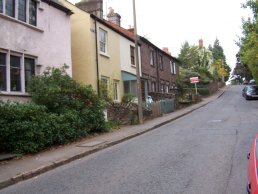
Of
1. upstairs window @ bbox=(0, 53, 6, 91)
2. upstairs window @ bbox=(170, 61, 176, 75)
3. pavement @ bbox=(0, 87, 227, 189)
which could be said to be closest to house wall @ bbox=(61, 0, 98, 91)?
pavement @ bbox=(0, 87, 227, 189)

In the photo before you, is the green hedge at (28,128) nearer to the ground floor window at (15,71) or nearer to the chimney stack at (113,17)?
the ground floor window at (15,71)

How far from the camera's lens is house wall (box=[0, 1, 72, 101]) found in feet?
51.4

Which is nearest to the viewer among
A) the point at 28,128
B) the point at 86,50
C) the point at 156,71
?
the point at 28,128

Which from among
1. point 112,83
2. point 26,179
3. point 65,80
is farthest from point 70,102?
point 112,83

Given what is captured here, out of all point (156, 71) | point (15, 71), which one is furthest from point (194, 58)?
point (15, 71)

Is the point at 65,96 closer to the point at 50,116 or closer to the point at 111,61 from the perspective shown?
the point at 50,116

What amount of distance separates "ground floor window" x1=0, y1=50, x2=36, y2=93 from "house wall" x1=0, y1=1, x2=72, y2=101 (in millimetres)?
170

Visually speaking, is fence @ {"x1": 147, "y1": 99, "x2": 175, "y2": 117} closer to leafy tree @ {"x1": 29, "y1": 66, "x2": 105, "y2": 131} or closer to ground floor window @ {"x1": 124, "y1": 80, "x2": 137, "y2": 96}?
ground floor window @ {"x1": 124, "y1": 80, "x2": 137, "y2": 96}

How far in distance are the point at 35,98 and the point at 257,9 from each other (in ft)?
90.3

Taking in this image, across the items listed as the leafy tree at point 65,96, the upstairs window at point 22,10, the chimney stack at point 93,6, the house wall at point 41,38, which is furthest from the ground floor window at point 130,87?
the upstairs window at point 22,10

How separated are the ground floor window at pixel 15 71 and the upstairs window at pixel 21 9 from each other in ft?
5.23

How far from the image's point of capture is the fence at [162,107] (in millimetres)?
25837

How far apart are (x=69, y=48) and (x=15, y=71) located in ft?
14.5

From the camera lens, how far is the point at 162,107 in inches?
1126
